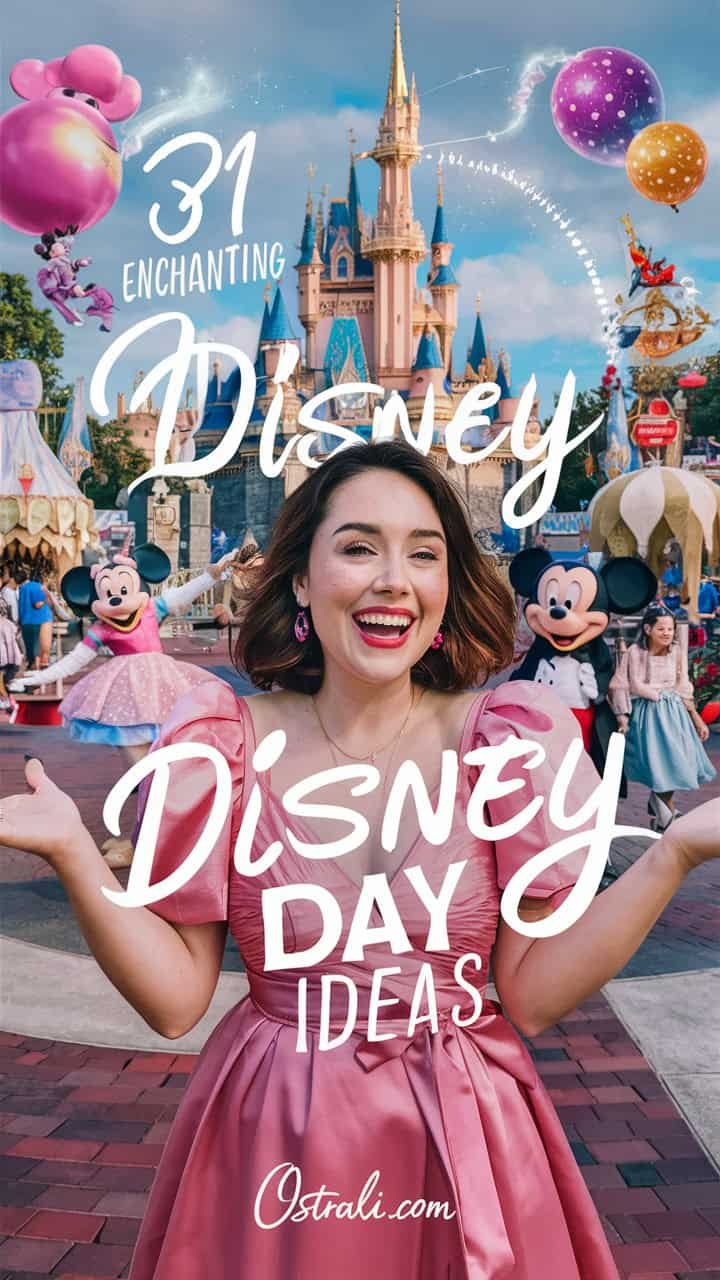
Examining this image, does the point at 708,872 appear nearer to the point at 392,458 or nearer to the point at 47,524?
the point at 392,458

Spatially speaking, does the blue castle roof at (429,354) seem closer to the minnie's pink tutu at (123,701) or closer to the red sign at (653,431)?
the red sign at (653,431)

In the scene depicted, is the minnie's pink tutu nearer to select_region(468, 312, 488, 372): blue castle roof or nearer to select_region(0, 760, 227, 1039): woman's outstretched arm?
select_region(0, 760, 227, 1039): woman's outstretched arm

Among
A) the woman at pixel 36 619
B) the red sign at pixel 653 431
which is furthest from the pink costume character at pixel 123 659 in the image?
the red sign at pixel 653 431

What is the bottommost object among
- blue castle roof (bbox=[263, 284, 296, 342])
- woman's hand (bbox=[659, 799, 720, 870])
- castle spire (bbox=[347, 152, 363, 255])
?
woman's hand (bbox=[659, 799, 720, 870])

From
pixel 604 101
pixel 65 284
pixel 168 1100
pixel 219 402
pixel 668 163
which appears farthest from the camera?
pixel 219 402

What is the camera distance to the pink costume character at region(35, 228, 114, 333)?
6.20 meters

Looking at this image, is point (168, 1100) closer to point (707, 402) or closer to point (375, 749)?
point (375, 749)

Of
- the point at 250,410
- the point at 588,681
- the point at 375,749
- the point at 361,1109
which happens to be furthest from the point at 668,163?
the point at 361,1109

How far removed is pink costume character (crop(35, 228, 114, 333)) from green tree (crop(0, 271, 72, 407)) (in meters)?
19.7

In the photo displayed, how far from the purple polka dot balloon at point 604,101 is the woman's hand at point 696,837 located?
4.58 m

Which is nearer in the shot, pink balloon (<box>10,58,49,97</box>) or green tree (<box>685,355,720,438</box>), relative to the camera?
pink balloon (<box>10,58,49,97</box>)

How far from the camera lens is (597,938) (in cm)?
142

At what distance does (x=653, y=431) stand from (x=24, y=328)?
61.3 feet

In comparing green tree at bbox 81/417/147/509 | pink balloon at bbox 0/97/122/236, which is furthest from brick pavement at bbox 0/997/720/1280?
green tree at bbox 81/417/147/509
